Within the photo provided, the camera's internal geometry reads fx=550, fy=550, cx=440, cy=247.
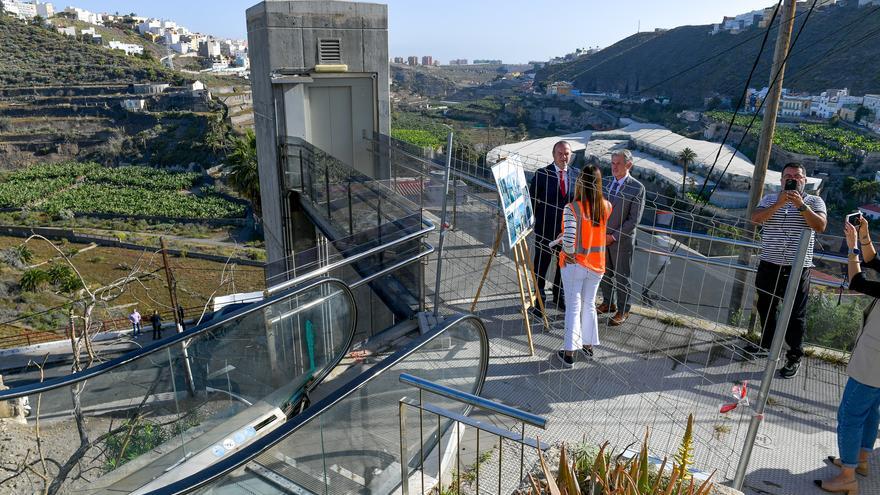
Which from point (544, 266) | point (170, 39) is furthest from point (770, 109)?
point (170, 39)

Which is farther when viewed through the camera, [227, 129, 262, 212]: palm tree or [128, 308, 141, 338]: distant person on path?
[227, 129, 262, 212]: palm tree

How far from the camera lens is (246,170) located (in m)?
23.2

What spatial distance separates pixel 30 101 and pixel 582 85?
11418 cm

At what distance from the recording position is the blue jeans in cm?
340

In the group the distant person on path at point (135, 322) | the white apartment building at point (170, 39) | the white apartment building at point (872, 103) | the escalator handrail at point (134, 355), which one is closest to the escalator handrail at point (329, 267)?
the escalator handrail at point (134, 355)

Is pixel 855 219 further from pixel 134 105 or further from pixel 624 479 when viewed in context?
pixel 134 105

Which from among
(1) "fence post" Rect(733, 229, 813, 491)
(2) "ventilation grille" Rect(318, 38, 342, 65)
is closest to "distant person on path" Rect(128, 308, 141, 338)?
(2) "ventilation grille" Rect(318, 38, 342, 65)

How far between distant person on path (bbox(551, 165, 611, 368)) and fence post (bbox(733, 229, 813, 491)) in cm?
168

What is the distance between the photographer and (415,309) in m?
6.35

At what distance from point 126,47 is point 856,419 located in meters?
161

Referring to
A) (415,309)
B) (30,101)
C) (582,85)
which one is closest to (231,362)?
(415,309)

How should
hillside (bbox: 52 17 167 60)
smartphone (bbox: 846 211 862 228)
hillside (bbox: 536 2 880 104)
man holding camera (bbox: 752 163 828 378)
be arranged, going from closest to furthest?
smartphone (bbox: 846 211 862 228), man holding camera (bbox: 752 163 828 378), hillside (bbox: 536 2 880 104), hillside (bbox: 52 17 167 60)

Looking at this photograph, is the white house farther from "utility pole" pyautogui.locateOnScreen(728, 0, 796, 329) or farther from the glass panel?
the glass panel

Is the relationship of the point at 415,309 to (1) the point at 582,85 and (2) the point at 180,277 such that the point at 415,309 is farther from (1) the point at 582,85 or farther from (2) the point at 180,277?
A: (1) the point at 582,85
